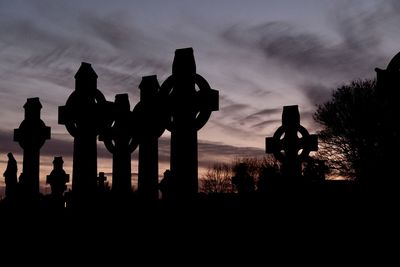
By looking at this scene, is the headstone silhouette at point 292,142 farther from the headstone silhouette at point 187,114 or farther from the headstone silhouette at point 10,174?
the headstone silhouette at point 10,174

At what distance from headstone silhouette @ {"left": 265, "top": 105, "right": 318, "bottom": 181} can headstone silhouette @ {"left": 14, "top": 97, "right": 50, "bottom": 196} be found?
21.5ft

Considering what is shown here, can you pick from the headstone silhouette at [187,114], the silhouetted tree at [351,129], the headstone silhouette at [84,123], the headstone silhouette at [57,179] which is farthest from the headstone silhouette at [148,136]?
the silhouetted tree at [351,129]

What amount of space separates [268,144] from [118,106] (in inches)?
224

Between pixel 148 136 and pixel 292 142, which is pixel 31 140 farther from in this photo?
pixel 292 142

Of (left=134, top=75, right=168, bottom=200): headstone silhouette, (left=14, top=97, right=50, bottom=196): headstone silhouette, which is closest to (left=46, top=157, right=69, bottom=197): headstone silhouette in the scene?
(left=14, top=97, right=50, bottom=196): headstone silhouette

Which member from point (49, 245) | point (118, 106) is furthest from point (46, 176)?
point (49, 245)

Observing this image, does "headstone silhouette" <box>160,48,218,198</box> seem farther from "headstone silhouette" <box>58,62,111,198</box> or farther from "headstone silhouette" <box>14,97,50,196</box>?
"headstone silhouette" <box>14,97,50,196</box>

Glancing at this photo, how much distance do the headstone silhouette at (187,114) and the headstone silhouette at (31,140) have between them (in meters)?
5.44

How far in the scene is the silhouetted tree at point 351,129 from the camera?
25.1m

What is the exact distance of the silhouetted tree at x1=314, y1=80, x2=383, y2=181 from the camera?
25062mm

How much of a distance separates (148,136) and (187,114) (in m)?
2.09

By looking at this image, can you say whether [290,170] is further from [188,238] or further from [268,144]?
[188,238]

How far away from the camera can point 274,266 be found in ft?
23.9

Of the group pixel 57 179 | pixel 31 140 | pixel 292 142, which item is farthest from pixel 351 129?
pixel 31 140
